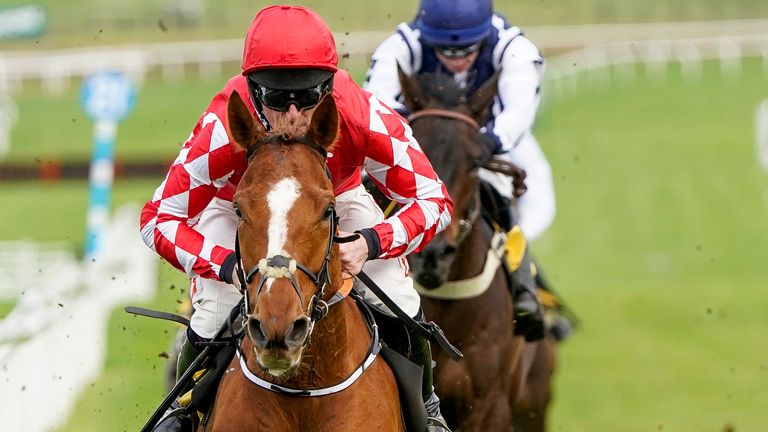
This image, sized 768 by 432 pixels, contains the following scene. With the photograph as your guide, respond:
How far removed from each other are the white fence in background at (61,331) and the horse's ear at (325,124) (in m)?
3.35

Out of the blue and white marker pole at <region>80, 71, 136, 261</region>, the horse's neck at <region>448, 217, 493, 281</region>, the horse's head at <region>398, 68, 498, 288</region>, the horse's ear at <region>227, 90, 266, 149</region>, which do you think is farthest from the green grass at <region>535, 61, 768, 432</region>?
the horse's ear at <region>227, 90, 266, 149</region>

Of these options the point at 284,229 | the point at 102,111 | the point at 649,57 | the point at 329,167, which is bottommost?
the point at 649,57

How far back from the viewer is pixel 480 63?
7.70 metres

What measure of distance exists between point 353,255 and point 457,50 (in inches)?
130

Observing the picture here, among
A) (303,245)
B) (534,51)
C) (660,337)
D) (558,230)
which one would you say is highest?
(303,245)

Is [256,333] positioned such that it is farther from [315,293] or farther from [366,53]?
[366,53]

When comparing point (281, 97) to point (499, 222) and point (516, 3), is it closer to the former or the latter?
point (499, 222)

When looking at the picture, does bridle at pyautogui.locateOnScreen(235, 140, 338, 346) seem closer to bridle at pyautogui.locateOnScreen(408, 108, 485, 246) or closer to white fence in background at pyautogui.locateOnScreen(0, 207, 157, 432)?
bridle at pyautogui.locateOnScreen(408, 108, 485, 246)

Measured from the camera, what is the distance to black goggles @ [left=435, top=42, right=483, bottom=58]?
24.7ft

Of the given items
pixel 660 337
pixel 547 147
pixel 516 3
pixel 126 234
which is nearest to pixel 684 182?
pixel 547 147

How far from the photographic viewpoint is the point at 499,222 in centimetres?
745

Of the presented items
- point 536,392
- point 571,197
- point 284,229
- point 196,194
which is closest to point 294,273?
point 284,229

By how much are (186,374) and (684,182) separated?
20104 mm

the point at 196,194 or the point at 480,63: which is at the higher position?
the point at 196,194
